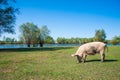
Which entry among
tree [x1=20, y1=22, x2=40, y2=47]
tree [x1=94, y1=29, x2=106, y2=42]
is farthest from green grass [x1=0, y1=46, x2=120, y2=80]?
tree [x1=94, y1=29, x2=106, y2=42]

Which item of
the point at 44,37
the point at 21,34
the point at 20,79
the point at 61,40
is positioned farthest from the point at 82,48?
the point at 61,40

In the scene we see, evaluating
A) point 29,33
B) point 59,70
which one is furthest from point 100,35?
point 59,70

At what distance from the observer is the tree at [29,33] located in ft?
286

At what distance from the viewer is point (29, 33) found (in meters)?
88.4

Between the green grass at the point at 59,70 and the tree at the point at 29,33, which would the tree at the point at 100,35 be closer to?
the tree at the point at 29,33

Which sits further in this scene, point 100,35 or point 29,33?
point 100,35

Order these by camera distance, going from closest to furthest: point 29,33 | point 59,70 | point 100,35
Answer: point 59,70 < point 29,33 < point 100,35

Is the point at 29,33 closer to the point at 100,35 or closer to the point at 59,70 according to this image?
the point at 100,35

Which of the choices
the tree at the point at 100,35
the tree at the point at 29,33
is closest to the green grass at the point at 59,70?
the tree at the point at 29,33

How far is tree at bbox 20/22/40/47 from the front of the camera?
87.2 metres

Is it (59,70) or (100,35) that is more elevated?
(100,35)

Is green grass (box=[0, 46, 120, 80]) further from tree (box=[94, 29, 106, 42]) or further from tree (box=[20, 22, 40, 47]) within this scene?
tree (box=[94, 29, 106, 42])

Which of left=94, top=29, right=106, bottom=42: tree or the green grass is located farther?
left=94, top=29, right=106, bottom=42: tree

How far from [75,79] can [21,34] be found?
8208 centimetres
